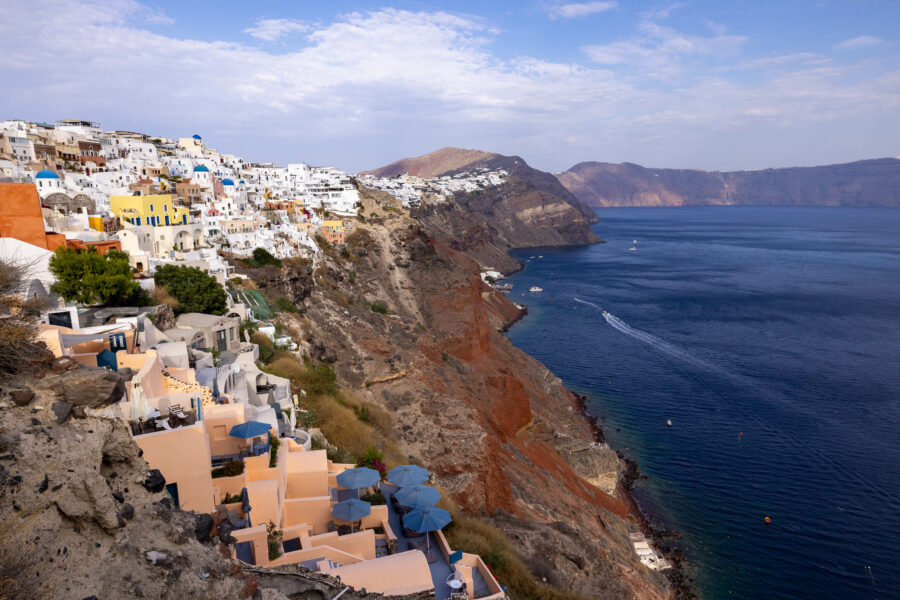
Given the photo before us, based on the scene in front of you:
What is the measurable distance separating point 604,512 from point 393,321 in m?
22.1

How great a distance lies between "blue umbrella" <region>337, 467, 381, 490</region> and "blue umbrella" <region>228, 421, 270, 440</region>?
8.50 feet

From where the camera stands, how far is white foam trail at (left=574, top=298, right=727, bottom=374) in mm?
53950

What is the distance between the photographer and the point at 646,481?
115ft

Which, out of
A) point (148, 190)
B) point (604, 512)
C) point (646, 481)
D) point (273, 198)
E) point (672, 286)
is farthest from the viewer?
point (672, 286)

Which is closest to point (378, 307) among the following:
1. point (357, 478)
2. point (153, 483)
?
point (357, 478)

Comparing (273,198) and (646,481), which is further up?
(273,198)

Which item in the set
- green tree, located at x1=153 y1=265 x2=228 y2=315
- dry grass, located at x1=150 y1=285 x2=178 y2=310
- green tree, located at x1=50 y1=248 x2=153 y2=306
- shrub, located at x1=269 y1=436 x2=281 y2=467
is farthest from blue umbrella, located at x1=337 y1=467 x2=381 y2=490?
green tree, located at x1=153 y1=265 x2=228 y2=315

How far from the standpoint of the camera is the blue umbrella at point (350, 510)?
13211 mm

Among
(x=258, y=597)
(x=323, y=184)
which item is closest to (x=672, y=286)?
(x=323, y=184)

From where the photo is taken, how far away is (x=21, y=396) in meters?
7.30

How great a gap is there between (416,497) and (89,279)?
14570 millimetres

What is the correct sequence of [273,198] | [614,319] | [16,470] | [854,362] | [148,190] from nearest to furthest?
[16,470]
[148,190]
[854,362]
[273,198]
[614,319]

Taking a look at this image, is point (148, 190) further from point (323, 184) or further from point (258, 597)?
point (258, 597)

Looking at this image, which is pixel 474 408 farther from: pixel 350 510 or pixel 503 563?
pixel 350 510
